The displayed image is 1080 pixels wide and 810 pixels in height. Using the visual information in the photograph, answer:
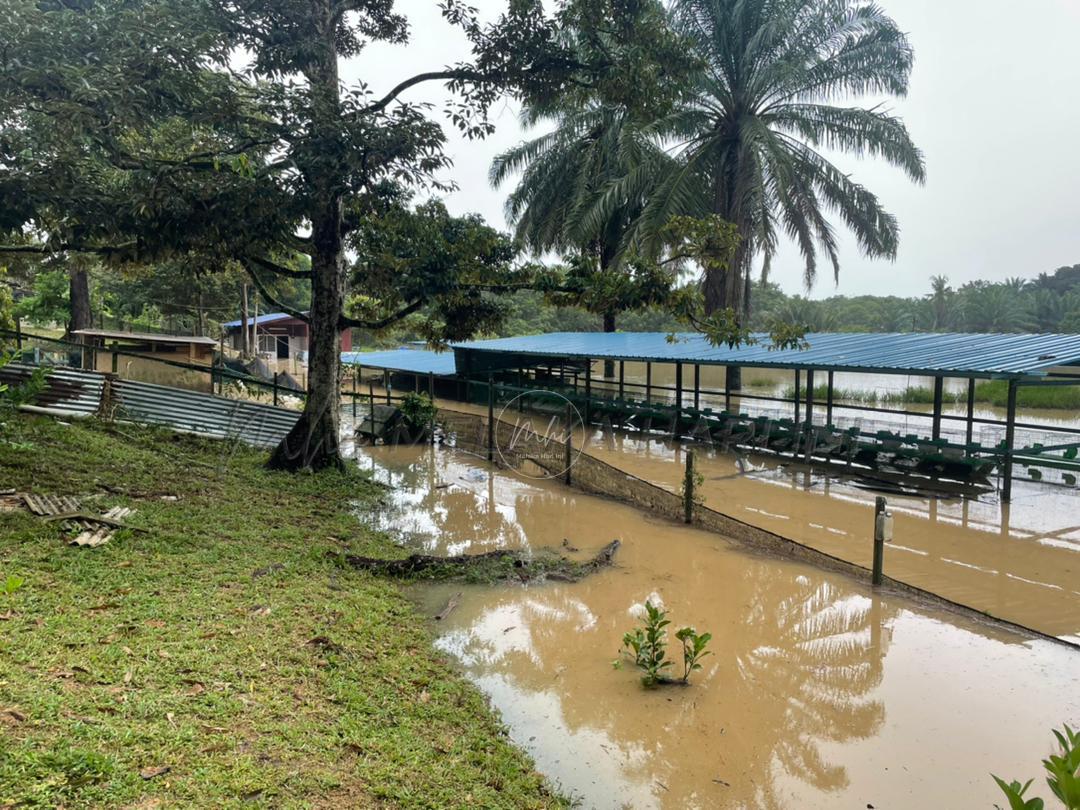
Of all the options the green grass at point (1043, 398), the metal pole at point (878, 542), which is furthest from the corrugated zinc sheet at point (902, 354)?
the green grass at point (1043, 398)

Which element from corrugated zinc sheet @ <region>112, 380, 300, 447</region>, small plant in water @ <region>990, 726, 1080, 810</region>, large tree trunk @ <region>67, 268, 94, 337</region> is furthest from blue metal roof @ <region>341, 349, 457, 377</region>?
small plant in water @ <region>990, 726, 1080, 810</region>

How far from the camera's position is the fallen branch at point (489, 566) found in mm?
7250

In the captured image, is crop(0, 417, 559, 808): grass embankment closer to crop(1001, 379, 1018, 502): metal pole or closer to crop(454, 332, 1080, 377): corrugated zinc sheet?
crop(454, 332, 1080, 377): corrugated zinc sheet

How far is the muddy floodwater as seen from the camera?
4051 millimetres

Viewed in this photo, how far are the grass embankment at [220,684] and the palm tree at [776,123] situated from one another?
14969 millimetres

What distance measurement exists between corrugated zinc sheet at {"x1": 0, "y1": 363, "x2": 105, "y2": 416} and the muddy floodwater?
9312 millimetres

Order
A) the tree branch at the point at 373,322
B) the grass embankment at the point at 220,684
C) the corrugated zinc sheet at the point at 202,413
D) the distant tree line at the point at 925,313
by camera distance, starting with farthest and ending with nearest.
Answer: the distant tree line at the point at 925,313
the corrugated zinc sheet at the point at 202,413
the tree branch at the point at 373,322
the grass embankment at the point at 220,684

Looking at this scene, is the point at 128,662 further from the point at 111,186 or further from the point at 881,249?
the point at 881,249

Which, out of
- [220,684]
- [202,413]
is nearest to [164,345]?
[202,413]

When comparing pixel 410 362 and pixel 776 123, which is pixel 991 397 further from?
pixel 410 362

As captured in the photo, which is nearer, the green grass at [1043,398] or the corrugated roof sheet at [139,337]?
the corrugated roof sheet at [139,337]

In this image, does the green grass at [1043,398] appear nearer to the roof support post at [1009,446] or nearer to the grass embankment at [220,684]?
the roof support post at [1009,446]

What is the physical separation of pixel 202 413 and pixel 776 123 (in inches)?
708

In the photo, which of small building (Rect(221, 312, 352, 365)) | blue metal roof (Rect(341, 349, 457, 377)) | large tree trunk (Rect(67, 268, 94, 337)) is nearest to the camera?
large tree trunk (Rect(67, 268, 94, 337))
